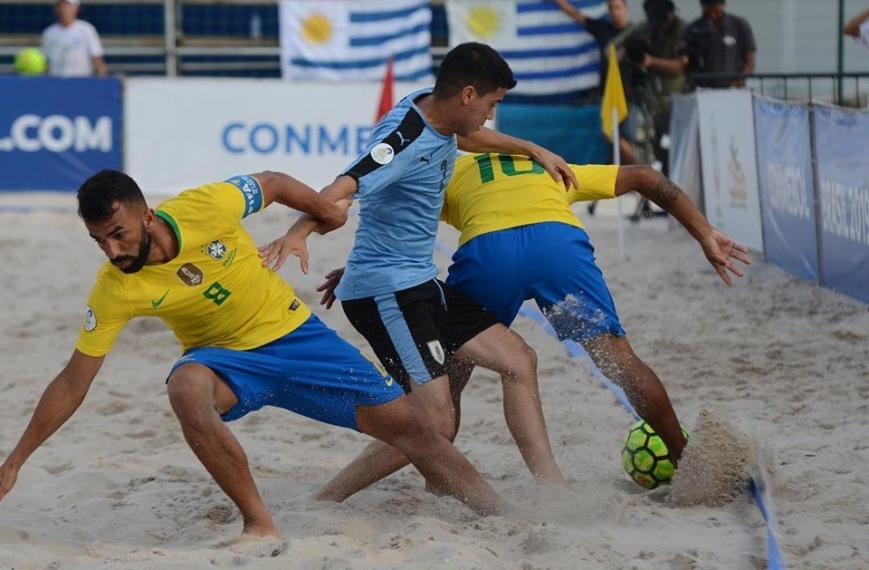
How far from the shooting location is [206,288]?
4562 millimetres

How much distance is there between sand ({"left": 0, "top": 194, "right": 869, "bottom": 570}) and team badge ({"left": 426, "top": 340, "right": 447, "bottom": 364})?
1.74 ft

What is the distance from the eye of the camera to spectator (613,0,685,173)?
13.3 metres

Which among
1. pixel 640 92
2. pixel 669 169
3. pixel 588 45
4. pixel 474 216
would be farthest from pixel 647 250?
pixel 474 216

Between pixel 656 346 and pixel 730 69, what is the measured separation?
227 inches

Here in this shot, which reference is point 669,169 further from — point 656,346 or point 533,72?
point 656,346

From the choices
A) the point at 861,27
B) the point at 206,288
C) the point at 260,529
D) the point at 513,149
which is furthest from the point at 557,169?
the point at 861,27

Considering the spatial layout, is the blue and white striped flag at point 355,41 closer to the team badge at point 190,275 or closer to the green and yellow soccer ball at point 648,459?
the green and yellow soccer ball at point 648,459

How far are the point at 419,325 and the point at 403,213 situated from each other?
1.39ft

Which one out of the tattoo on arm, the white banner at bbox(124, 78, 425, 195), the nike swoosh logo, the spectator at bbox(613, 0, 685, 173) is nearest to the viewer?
the nike swoosh logo

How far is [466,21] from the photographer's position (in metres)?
15.2

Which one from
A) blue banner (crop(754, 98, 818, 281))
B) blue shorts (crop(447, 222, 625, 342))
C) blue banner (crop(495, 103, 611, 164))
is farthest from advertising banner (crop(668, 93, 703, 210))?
blue shorts (crop(447, 222, 625, 342))

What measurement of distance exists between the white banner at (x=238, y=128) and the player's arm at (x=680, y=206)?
9.14 metres

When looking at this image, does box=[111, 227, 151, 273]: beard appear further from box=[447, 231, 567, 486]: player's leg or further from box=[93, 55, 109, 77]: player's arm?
box=[93, 55, 109, 77]: player's arm

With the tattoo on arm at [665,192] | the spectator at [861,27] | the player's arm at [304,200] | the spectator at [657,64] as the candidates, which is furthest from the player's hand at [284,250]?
the spectator at [657,64]
